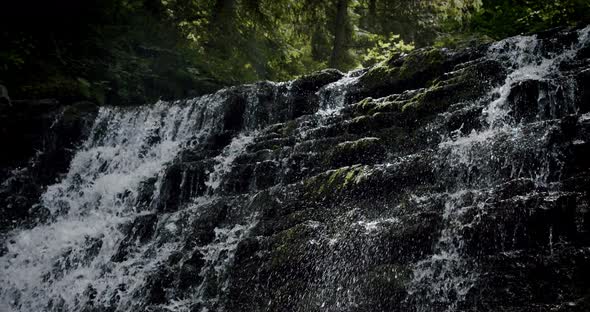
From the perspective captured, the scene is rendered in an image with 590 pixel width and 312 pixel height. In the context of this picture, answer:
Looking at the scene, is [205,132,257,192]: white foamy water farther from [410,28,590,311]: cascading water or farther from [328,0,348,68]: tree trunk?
Result: [328,0,348,68]: tree trunk

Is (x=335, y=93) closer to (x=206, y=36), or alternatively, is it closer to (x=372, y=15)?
(x=206, y=36)

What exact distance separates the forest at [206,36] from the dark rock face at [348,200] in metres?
2.90

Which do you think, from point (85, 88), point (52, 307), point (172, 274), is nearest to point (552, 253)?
point (172, 274)

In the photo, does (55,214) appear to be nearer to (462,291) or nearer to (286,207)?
(286,207)

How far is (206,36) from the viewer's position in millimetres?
16250

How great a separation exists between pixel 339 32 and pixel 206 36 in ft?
13.1

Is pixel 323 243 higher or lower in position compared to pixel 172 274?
higher

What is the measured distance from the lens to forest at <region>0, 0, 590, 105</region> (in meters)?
13.1

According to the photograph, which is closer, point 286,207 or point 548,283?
point 548,283

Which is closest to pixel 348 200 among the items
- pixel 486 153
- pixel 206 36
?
pixel 486 153

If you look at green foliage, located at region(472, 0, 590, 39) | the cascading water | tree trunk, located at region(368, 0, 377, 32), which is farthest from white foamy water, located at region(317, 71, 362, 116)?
tree trunk, located at region(368, 0, 377, 32)

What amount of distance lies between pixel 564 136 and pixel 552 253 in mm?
1743

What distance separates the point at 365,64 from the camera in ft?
67.3

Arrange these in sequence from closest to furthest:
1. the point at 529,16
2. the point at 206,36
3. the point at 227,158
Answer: the point at 227,158, the point at 529,16, the point at 206,36
